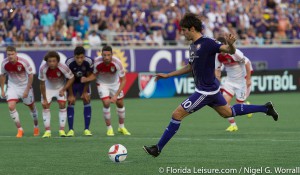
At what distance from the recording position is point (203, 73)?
1312 cm

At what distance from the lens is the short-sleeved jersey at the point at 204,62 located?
12.9 meters

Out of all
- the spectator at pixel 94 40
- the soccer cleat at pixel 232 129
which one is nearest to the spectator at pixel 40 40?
the spectator at pixel 94 40

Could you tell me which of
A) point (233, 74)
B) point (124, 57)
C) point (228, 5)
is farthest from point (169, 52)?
point (233, 74)

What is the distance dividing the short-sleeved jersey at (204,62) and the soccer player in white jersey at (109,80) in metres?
4.70

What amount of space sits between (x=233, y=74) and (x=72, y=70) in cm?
413

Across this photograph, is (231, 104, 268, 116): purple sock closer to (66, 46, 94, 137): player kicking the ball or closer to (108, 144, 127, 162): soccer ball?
(108, 144, 127, 162): soccer ball

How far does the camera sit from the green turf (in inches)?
479

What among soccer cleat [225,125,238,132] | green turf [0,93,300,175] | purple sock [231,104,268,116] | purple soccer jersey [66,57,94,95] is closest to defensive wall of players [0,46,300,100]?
green turf [0,93,300,175]

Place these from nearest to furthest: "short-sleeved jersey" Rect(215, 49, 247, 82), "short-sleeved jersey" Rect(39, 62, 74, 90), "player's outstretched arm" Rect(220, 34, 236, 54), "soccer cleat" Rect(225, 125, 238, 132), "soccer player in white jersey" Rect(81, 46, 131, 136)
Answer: "player's outstretched arm" Rect(220, 34, 236, 54) < "short-sleeved jersey" Rect(39, 62, 74, 90) < "soccer player in white jersey" Rect(81, 46, 131, 136) < "soccer cleat" Rect(225, 125, 238, 132) < "short-sleeved jersey" Rect(215, 49, 247, 82)

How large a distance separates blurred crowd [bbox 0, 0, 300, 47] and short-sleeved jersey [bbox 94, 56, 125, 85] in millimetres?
11771

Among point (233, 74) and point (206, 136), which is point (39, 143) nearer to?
point (206, 136)

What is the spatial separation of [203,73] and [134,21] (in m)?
21.8

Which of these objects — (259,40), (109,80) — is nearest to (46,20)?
(259,40)

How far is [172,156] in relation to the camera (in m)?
13.4
